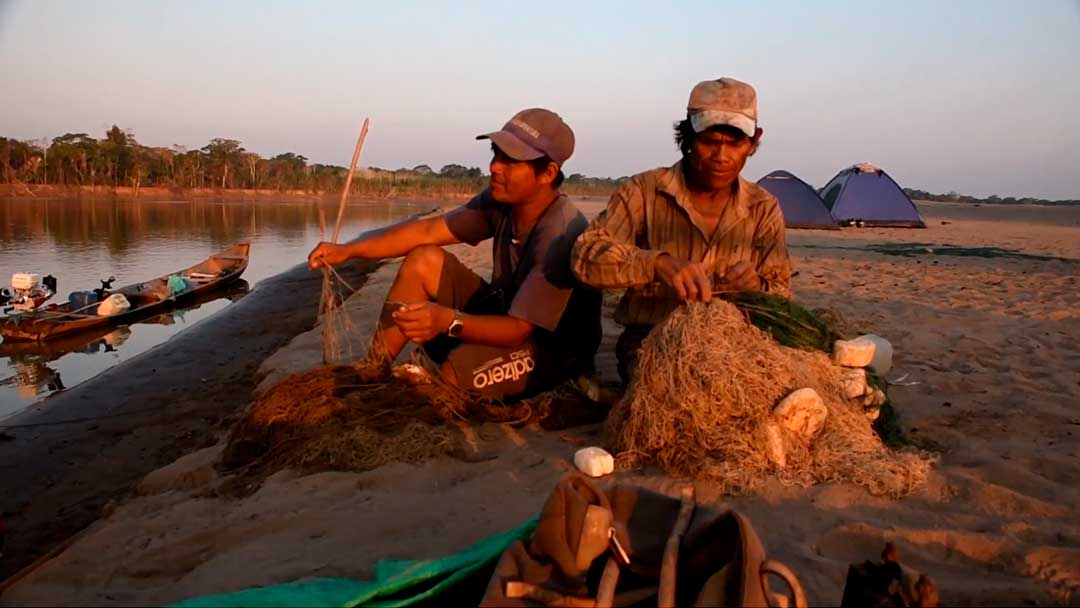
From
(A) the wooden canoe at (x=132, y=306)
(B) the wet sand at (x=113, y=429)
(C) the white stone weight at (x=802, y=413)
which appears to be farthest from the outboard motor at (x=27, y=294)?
(C) the white stone weight at (x=802, y=413)

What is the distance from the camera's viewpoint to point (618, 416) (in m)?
3.13

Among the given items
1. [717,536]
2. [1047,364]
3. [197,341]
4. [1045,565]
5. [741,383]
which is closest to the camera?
[717,536]

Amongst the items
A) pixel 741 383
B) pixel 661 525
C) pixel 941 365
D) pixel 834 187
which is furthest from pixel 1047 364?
pixel 834 187

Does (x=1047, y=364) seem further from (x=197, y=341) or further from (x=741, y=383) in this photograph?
(x=197, y=341)

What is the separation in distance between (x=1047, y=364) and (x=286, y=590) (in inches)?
194

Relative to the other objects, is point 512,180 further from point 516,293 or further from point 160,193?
point 160,193

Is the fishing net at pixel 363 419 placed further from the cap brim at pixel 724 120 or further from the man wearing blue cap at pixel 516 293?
the cap brim at pixel 724 120

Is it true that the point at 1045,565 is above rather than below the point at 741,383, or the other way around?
below

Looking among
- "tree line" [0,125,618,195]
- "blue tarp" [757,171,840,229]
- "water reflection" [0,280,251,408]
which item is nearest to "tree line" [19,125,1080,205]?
"tree line" [0,125,618,195]

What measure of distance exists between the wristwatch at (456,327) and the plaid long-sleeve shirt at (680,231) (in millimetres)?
779

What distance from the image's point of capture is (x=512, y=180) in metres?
3.75

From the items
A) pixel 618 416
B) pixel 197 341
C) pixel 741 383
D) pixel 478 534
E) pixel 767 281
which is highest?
pixel 767 281

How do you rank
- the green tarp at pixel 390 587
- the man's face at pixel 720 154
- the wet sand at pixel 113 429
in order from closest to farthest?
the green tarp at pixel 390 587
the man's face at pixel 720 154
the wet sand at pixel 113 429

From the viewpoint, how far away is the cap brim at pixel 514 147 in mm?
3605
